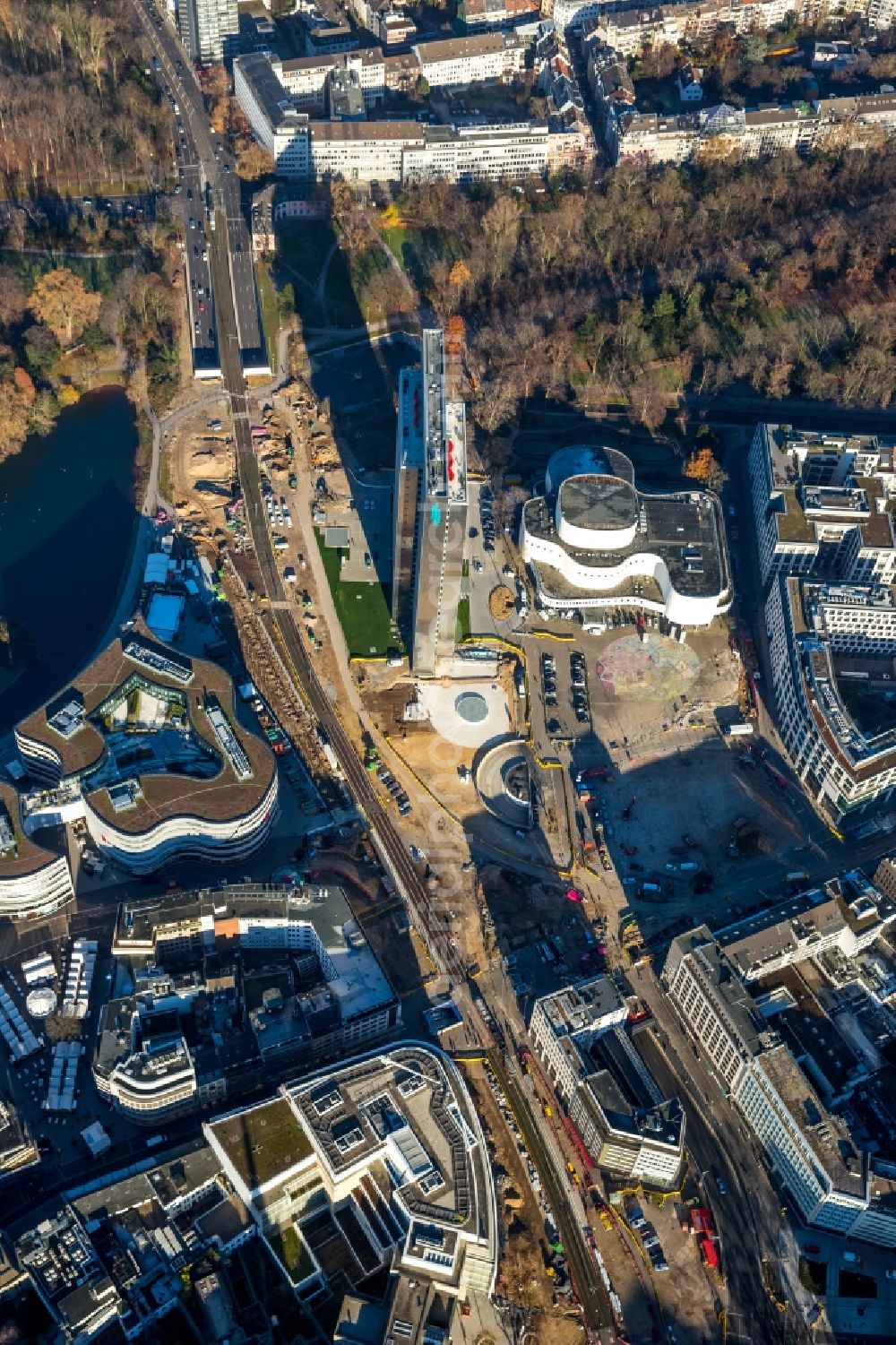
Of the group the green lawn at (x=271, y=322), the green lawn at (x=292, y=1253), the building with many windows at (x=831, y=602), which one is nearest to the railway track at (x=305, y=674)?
the green lawn at (x=271, y=322)

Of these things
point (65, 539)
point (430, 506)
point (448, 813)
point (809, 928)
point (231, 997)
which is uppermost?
point (430, 506)

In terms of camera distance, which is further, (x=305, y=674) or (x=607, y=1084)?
(x=305, y=674)

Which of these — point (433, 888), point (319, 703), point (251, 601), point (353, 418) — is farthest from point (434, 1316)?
point (353, 418)

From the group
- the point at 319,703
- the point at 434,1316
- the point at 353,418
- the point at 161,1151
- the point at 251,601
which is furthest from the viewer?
the point at 353,418

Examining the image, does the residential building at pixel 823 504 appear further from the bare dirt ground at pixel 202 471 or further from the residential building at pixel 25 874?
the residential building at pixel 25 874

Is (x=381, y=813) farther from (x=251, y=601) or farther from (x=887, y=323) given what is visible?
(x=887, y=323)

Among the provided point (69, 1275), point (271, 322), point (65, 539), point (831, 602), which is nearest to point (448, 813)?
point (831, 602)

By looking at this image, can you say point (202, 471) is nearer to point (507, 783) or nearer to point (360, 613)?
point (360, 613)
